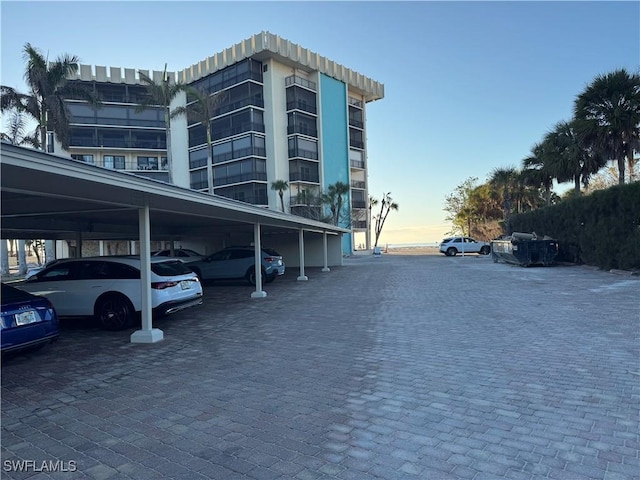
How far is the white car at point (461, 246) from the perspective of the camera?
37.9 meters

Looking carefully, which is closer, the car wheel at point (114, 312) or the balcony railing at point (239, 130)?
the car wheel at point (114, 312)

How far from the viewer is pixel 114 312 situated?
876 centimetres

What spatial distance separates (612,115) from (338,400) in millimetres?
21715

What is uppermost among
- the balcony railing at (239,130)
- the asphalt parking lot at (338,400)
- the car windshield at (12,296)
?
the balcony railing at (239,130)

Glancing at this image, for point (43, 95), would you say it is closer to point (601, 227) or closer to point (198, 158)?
point (198, 158)

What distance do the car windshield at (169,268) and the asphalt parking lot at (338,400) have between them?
1.16m

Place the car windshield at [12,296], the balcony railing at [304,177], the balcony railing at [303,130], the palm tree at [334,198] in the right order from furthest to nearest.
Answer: the balcony railing at [304,177] < the balcony railing at [303,130] < the palm tree at [334,198] < the car windshield at [12,296]

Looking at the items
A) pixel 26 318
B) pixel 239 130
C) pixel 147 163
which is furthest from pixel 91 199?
pixel 147 163

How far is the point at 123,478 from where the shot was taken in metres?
3.19

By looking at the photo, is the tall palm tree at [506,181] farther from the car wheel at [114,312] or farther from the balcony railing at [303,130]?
the car wheel at [114,312]

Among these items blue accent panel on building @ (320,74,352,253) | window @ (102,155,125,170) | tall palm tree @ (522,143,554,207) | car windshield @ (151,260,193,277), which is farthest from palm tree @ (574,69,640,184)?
window @ (102,155,125,170)

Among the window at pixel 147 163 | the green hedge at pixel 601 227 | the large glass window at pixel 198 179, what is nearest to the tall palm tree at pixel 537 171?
the green hedge at pixel 601 227

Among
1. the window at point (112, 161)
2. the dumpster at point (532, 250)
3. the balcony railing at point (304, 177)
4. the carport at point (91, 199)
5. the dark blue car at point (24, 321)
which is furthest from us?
the window at point (112, 161)

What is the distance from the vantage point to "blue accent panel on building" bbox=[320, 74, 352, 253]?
51719mm
